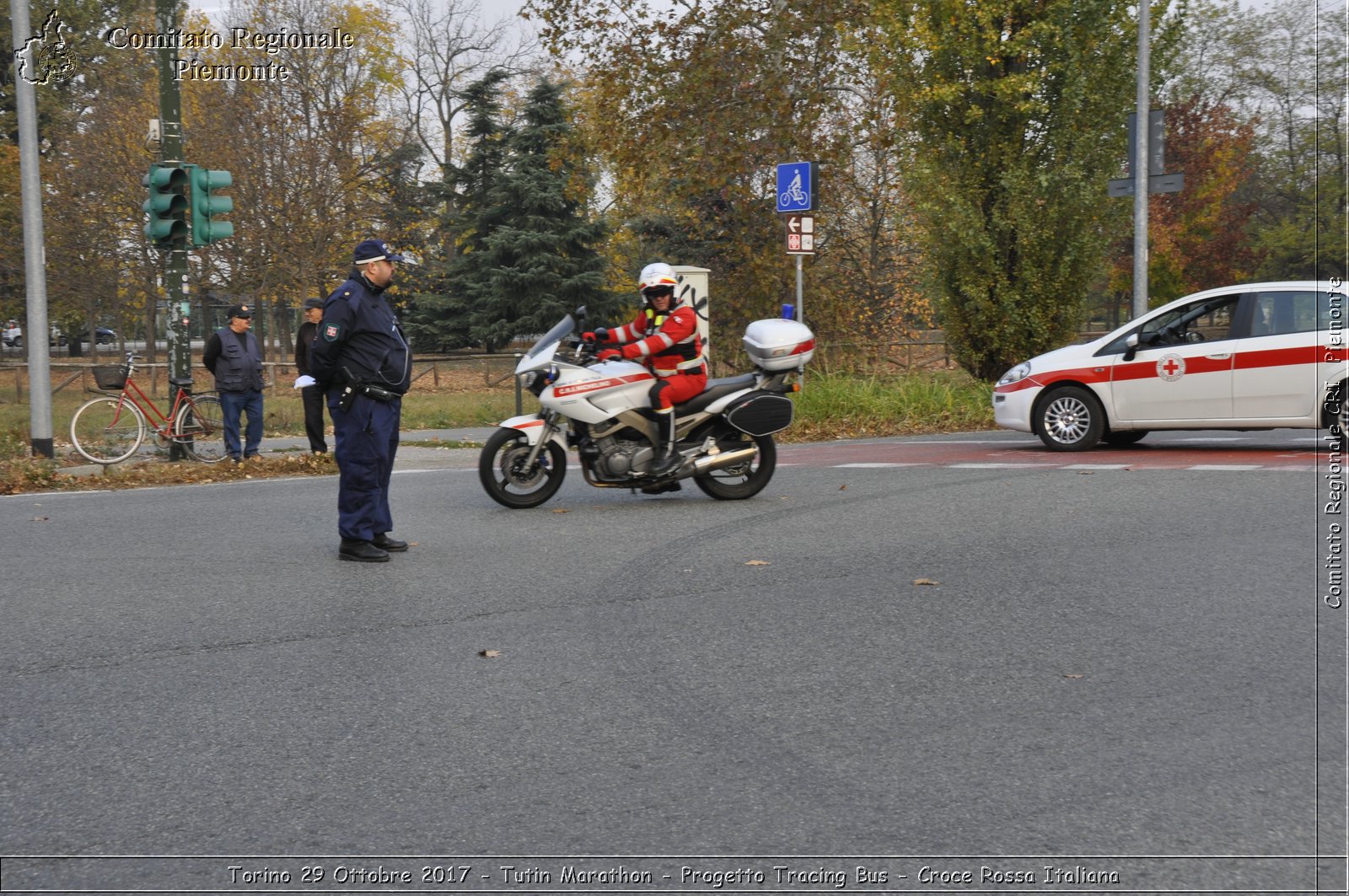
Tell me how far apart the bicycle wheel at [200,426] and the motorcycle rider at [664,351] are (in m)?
6.75

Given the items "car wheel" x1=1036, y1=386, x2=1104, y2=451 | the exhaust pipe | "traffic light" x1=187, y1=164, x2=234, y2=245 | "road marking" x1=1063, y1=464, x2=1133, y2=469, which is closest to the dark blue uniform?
the exhaust pipe

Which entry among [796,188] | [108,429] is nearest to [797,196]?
[796,188]

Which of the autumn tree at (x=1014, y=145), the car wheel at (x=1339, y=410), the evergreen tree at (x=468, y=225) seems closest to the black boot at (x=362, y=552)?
the car wheel at (x=1339, y=410)

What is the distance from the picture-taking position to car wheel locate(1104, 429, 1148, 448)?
47.3ft

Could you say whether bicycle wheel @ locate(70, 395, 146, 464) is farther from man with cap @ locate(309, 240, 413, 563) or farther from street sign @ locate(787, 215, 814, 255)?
street sign @ locate(787, 215, 814, 255)

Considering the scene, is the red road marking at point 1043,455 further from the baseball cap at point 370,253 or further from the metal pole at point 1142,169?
the baseball cap at point 370,253

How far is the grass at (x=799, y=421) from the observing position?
1363cm

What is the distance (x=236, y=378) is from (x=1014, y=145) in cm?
1213

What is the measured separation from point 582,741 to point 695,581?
9.65 feet

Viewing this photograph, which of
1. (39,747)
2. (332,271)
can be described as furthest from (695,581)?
(332,271)

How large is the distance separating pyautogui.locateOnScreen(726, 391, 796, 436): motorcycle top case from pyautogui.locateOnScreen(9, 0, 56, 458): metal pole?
8245mm

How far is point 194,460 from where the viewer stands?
1555cm

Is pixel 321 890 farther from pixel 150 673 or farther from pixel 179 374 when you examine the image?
pixel 179 374

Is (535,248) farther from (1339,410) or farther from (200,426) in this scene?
(1339,410)
